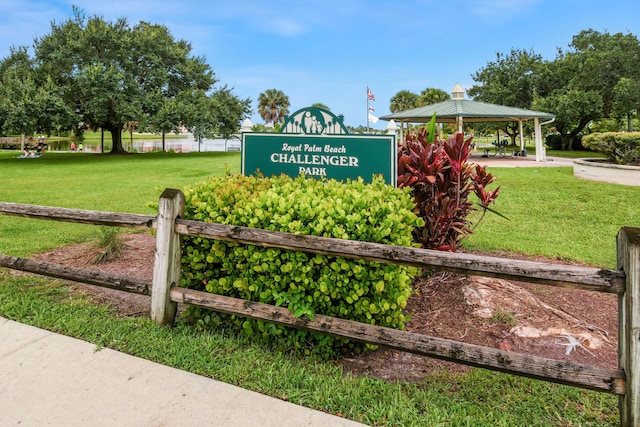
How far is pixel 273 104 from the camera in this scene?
71.2 m

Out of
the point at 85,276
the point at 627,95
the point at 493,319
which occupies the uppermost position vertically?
the point at 627,95

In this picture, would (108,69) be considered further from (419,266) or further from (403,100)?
(403,100)

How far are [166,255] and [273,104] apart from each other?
2769 inches

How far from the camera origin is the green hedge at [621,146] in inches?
563

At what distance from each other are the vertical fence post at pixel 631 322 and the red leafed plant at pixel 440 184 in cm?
197

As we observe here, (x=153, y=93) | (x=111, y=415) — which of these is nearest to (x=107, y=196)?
(x=111, y=415)

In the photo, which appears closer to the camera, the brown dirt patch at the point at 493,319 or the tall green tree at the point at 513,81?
the brown dirt patch at the point at 493,319

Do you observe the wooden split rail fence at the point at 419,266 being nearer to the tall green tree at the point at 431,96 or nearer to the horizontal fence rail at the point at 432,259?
the horizontal fence rail at the point at 432,259

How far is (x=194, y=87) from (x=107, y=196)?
80.0ft

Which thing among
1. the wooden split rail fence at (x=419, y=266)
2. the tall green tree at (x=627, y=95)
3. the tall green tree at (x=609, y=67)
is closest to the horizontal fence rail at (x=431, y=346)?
the wooden split rail fence at (x=419, y=266)

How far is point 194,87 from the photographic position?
111ft

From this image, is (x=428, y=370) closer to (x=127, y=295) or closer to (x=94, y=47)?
(x=127, y=295)

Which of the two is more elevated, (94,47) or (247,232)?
(94,47)

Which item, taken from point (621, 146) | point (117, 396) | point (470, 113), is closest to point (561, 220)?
point (117, 396)
